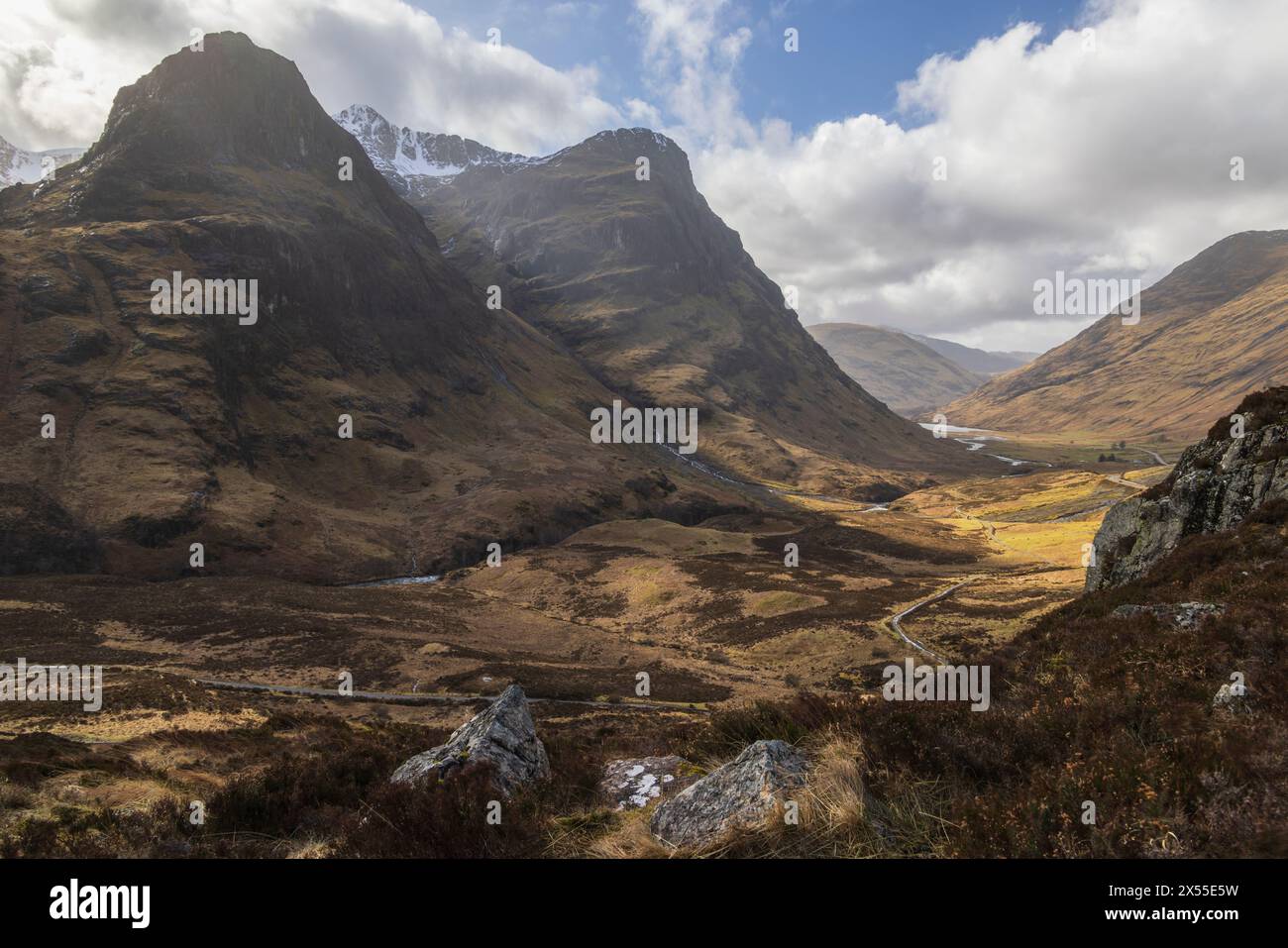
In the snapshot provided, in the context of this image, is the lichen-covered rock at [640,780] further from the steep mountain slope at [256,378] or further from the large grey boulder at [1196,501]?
the steep mountain slope at [256,378]

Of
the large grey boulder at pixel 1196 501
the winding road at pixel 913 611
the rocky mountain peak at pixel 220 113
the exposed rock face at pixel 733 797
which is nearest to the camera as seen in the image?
the exposed rock face at pixel 733 797

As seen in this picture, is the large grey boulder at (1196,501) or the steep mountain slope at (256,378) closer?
the large grey boulder at (1196,501)

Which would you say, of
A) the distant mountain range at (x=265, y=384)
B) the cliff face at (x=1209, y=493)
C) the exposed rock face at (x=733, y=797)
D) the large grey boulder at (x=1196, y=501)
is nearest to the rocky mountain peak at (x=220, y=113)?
the distant mountain range at (x=265, y=384)

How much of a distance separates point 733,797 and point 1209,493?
26.1m

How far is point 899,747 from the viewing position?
7266 millimetres

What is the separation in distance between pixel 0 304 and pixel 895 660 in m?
132

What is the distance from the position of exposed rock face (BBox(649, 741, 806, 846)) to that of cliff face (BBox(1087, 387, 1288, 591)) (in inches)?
820

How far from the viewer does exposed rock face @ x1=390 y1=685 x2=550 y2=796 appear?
10461mm

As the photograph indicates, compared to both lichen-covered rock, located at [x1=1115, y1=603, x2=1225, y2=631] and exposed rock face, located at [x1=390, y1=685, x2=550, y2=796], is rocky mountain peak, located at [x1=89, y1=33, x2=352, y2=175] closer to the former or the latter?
exposed rock face, located at [x1=390, y1=685, x2=550, y2=796]

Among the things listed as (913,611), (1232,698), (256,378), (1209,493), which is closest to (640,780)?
(1232,698)

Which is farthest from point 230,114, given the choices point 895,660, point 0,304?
point 895,660

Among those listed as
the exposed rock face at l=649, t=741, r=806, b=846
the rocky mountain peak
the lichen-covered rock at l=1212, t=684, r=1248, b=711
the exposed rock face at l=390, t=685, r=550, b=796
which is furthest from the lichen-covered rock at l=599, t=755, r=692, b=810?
the rocky mountain peak

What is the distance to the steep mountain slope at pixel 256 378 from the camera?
75375 millimetres

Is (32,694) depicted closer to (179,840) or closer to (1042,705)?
(179,840)
